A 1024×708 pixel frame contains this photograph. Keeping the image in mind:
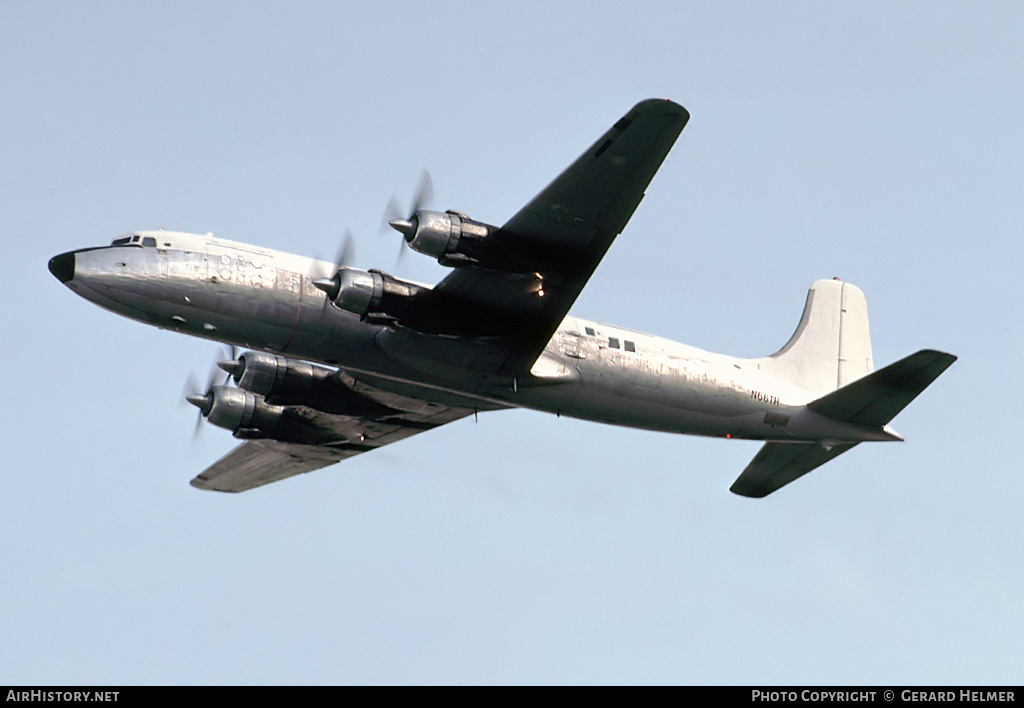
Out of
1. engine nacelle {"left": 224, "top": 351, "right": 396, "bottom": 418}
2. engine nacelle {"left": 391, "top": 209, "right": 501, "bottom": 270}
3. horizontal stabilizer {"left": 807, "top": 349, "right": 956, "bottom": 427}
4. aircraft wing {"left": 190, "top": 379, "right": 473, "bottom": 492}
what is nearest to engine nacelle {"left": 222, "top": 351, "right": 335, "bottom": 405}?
engine nacelle {"left": 224, "top": 351, "right": 396, "bottom": 418}

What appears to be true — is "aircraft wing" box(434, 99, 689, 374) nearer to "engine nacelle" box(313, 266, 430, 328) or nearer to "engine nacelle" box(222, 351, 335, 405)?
"engine nacelle" box(313, 266, 430, 328)

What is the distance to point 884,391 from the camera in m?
25.3

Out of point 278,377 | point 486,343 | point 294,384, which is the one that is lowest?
point 294,384

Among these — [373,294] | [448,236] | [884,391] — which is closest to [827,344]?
[884,391]

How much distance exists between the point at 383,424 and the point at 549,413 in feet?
17.5

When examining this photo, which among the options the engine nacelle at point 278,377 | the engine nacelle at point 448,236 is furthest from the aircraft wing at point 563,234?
the engine nacelle at point 278,377

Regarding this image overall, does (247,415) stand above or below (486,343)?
below

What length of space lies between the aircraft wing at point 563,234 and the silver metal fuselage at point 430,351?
97 centimetres

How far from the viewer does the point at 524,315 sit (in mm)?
23422

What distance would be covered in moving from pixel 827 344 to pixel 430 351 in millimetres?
11799

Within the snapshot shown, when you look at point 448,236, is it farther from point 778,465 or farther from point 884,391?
point 778,465

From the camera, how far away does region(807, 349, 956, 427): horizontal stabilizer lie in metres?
24.2
